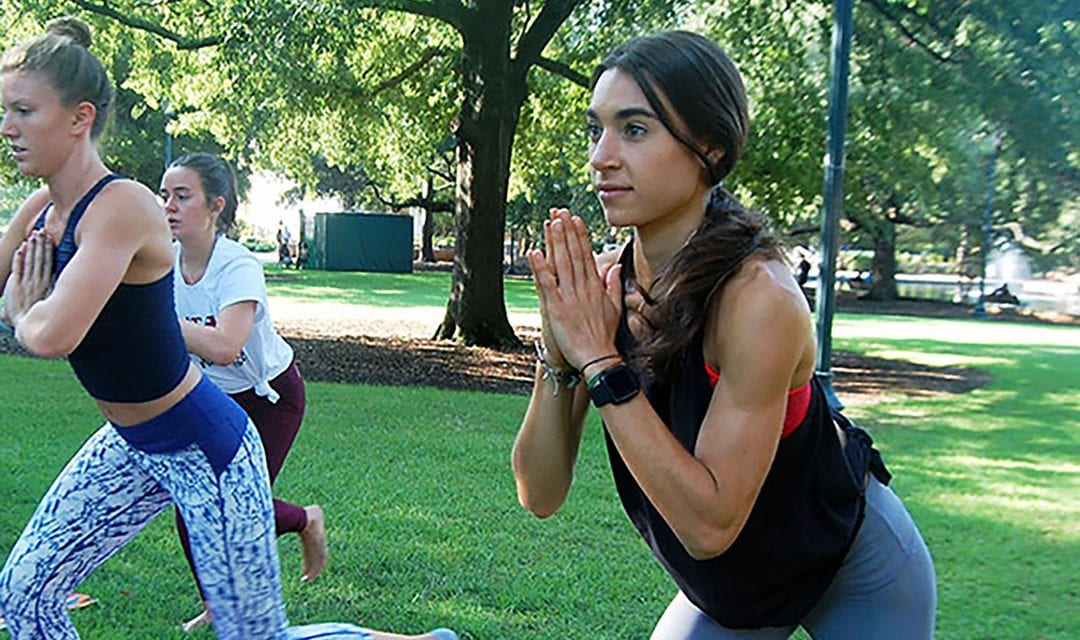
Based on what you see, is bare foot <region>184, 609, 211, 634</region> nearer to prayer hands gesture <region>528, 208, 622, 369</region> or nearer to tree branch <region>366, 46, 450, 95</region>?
prayer hands gesture <region>528, 208, 622, 369</region>

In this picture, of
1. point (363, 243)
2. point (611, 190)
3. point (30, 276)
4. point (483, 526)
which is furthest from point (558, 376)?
point (363, 243)

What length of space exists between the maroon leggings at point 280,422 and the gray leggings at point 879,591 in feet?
7.62

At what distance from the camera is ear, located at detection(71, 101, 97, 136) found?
8.53 ft

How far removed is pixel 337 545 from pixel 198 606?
1.01 metres

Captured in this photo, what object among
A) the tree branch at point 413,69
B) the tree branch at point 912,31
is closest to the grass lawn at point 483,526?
the tree branch at point 912,31

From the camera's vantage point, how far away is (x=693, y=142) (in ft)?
6.40

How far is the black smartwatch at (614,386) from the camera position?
1875 millimetres

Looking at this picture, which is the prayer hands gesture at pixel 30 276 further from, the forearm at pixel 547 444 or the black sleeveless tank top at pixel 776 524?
the black sleeveless tank top at pixel 776 524

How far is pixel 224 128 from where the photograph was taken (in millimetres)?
18688

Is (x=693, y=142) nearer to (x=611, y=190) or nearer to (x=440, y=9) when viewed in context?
(x=611, y=190)

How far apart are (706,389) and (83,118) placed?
1.76 m

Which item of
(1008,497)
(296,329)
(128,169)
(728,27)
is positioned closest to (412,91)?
(296,329)

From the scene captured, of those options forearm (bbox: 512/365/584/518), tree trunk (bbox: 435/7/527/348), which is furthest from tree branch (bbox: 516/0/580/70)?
forearm (bbox: 512/365/584/518)

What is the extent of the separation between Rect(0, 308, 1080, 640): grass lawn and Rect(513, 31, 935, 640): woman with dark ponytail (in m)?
2.23
